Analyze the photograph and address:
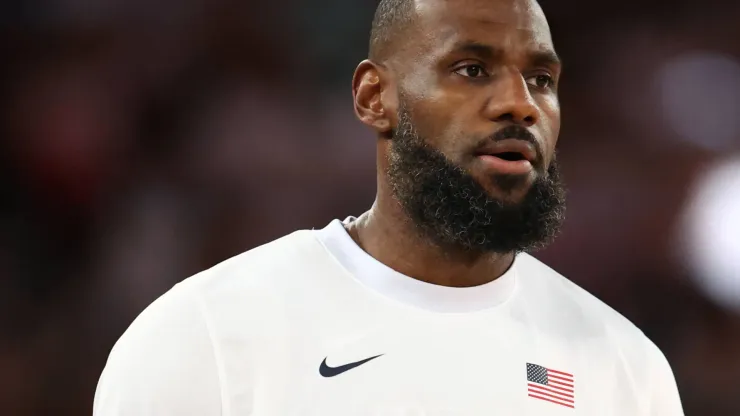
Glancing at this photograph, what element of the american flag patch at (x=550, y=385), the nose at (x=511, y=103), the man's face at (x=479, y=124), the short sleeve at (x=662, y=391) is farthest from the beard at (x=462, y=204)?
the short sleeve at (x=662, y=391)

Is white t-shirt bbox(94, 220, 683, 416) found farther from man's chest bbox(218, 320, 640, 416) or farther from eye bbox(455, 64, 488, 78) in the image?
eye bbox(455, 64, 488, 78)

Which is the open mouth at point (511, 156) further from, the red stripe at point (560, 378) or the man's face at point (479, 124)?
the red stripe at point (560, 378)

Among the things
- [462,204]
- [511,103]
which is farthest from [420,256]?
[511,103]

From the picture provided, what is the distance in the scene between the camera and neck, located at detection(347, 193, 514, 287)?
1.81 meters

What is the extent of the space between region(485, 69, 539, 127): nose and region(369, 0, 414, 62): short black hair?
10.3 inches

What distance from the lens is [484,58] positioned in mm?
1728

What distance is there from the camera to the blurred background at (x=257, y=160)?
3363 millimetres

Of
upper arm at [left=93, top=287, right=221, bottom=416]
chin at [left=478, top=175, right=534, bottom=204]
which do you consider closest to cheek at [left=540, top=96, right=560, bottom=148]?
chin at [left=478, top=175, right=534, bottom=204]

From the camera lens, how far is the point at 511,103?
5.50ft

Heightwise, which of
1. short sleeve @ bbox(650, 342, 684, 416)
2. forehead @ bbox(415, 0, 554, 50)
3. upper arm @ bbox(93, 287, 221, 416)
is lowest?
short sleeve @ bbox(650, 342, 684, 416)

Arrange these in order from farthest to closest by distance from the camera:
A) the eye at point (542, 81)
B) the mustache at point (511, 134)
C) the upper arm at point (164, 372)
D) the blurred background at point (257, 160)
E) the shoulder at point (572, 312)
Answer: the blurred background at point (257, 160)
the shoulder at point (572, 312)
the eye at point (542, 81)
the mustache at point (511, 134)
the upper arm at point (164, 372)

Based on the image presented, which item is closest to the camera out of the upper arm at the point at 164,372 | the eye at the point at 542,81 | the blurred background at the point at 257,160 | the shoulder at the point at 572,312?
the upper arm at the point at 164,372

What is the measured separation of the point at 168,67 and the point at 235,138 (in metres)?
0.41

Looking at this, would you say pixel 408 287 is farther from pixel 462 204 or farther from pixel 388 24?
pixel 388 24
